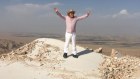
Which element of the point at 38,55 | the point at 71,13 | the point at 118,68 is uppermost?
the point at 71,13

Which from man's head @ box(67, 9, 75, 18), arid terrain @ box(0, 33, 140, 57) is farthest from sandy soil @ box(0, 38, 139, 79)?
arid terrain @ box(0, 33, 140, 57)

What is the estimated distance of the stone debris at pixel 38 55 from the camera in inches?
508

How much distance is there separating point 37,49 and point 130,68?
4.38 metres

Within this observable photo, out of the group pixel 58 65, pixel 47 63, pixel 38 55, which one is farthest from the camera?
pixel 38 55

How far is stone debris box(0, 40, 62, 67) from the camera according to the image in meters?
12.9

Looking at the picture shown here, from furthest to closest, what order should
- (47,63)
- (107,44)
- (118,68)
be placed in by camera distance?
(107,44)
(47,63)
(118,68)

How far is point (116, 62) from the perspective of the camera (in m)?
12.8

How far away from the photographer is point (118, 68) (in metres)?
12.1

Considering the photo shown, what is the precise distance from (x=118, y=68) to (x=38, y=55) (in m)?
3.64

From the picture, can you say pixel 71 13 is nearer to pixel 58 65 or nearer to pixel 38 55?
pixel 58 65

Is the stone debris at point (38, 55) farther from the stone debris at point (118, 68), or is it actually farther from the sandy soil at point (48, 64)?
the stone debris at point (118, 68)

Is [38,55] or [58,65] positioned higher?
[38,55]

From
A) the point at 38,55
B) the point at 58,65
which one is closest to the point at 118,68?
the point at 58,65

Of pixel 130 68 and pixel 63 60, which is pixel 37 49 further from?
pixel 130 68
